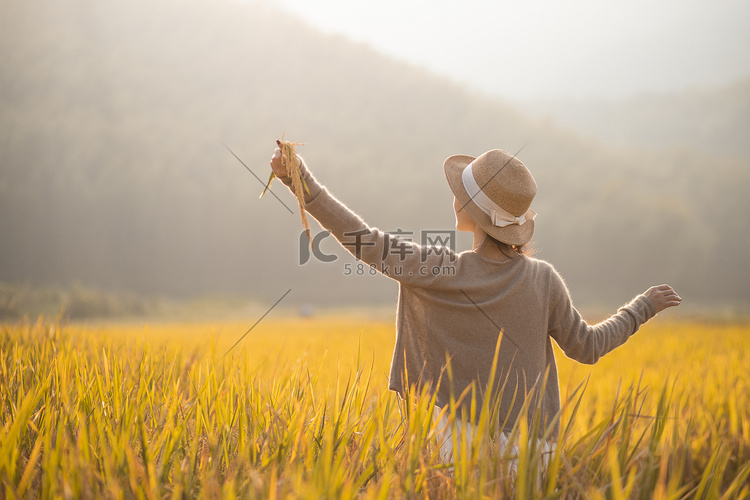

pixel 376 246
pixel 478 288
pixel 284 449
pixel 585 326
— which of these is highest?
pixel 376 246

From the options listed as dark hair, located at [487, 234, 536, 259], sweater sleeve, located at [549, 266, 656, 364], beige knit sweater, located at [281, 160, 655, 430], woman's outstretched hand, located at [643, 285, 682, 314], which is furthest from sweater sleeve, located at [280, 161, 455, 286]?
woman's outstretched hand, located at [643, 285, 682, 314]

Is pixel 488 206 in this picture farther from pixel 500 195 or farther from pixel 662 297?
pixel 662 297

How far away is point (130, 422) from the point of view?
148 cm

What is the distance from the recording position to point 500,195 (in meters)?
1.74

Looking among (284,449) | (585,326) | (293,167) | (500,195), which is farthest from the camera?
(585,326)

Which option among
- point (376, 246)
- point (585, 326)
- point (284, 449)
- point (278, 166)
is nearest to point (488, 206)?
point (376, 246)

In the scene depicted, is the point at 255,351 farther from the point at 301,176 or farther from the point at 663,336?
the point at 663,336

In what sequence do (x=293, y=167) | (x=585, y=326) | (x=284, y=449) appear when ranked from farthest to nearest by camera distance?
(x=585, y=326)
(x=293, y=167)
(x=284, y=449)

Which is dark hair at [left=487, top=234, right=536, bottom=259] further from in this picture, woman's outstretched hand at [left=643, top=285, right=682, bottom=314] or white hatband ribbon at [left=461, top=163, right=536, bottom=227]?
woman's outstretched hand at [left=643, top=285, right=682, bottom=314]

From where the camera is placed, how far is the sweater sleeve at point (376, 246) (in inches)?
67.0

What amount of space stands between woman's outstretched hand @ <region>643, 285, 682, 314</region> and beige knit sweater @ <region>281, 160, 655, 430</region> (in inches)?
16.5

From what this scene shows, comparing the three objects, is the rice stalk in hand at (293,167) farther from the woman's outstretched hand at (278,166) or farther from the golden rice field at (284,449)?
the golden rice field at (284,449)

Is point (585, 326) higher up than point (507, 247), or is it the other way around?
point (507, 247)

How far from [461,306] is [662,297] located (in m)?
0.83
